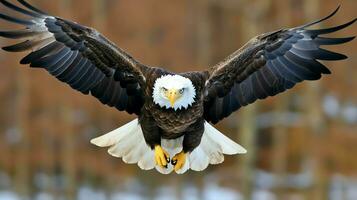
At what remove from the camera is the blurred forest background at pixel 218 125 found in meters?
14.9

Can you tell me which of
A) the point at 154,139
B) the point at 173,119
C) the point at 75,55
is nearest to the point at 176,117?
the point at 173,119

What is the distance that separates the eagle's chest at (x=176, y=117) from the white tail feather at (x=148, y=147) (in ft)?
1.75

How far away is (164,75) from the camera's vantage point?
6930mm

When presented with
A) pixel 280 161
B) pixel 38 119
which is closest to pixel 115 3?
pixel 38 119

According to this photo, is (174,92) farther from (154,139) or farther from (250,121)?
(250,121)

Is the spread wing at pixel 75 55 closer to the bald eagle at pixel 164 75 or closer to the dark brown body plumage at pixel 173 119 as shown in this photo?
the bald eagle at pixel 164 75

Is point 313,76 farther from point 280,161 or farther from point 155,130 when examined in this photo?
point 280,161

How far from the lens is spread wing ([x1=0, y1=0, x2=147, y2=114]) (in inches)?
284

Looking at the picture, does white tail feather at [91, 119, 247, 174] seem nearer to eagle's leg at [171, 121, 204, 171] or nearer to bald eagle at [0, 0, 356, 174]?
bald eagle at [0, 0, 356, 174]

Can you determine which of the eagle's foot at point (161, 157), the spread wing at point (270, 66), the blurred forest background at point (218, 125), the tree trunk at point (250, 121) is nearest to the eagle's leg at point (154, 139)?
the eagle's foot at point (161, 157)

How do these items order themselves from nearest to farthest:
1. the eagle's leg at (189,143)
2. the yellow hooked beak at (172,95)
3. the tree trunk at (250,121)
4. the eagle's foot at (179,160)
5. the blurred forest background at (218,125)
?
the yellow hooked beak at (172,95) → the eagle's leg at (189,143) → the eagle's foot at (179,160) → the blurred forest background at (218,125) → the tree trunk at (250,121)

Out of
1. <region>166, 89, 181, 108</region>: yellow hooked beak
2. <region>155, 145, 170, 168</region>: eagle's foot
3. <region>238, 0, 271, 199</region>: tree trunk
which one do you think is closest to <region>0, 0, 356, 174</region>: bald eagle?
<region>155, 145, 170, 168</region>: eagle's foot

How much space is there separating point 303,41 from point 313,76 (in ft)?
0.89

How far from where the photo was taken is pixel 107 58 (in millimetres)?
7320
